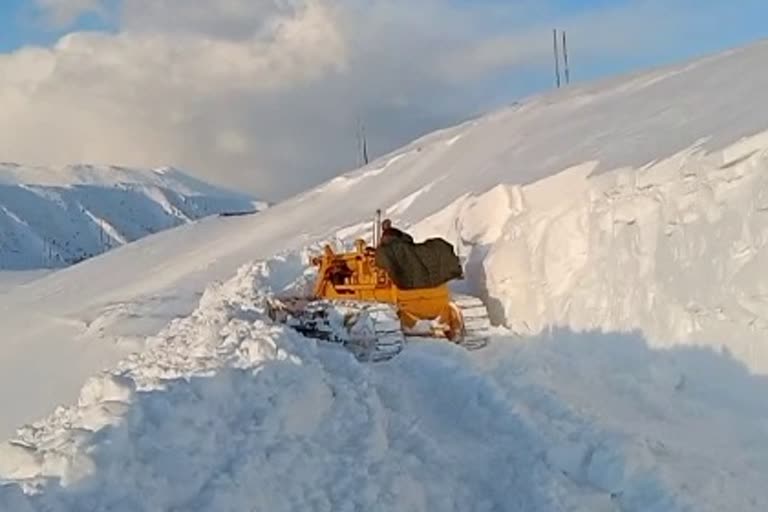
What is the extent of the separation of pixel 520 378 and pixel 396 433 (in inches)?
73.9

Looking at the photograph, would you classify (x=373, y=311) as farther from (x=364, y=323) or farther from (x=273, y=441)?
(x=273, y=441)

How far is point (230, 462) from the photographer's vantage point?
23.0 feet

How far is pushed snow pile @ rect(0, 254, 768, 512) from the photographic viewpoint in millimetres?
6676

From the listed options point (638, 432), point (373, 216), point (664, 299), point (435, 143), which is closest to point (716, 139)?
point (664, 299)

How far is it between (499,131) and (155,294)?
24.0ft

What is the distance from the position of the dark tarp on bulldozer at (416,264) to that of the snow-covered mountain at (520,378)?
31.7 inches

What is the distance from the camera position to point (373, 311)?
11.7 meters

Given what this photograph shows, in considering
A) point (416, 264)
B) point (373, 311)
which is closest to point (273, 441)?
point (373, 311)

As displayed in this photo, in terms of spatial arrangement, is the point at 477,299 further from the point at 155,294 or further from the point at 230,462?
the point at 155,294

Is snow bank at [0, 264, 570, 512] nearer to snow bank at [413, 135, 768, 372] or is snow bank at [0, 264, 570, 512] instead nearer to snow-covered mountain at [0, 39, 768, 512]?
snow-covered mountain at [0, 39, 768, 512]

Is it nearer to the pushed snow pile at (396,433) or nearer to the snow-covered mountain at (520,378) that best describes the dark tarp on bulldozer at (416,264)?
the snow-covered mountain at (520,378)

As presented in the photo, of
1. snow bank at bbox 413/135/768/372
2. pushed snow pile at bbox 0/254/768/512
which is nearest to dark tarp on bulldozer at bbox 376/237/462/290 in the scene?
snow bank at bbox 413/135/768/372

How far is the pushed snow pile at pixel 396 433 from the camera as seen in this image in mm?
6676

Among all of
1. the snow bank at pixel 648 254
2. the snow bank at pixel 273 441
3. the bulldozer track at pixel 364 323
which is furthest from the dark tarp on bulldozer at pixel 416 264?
the snow bank at pixel 273 441
